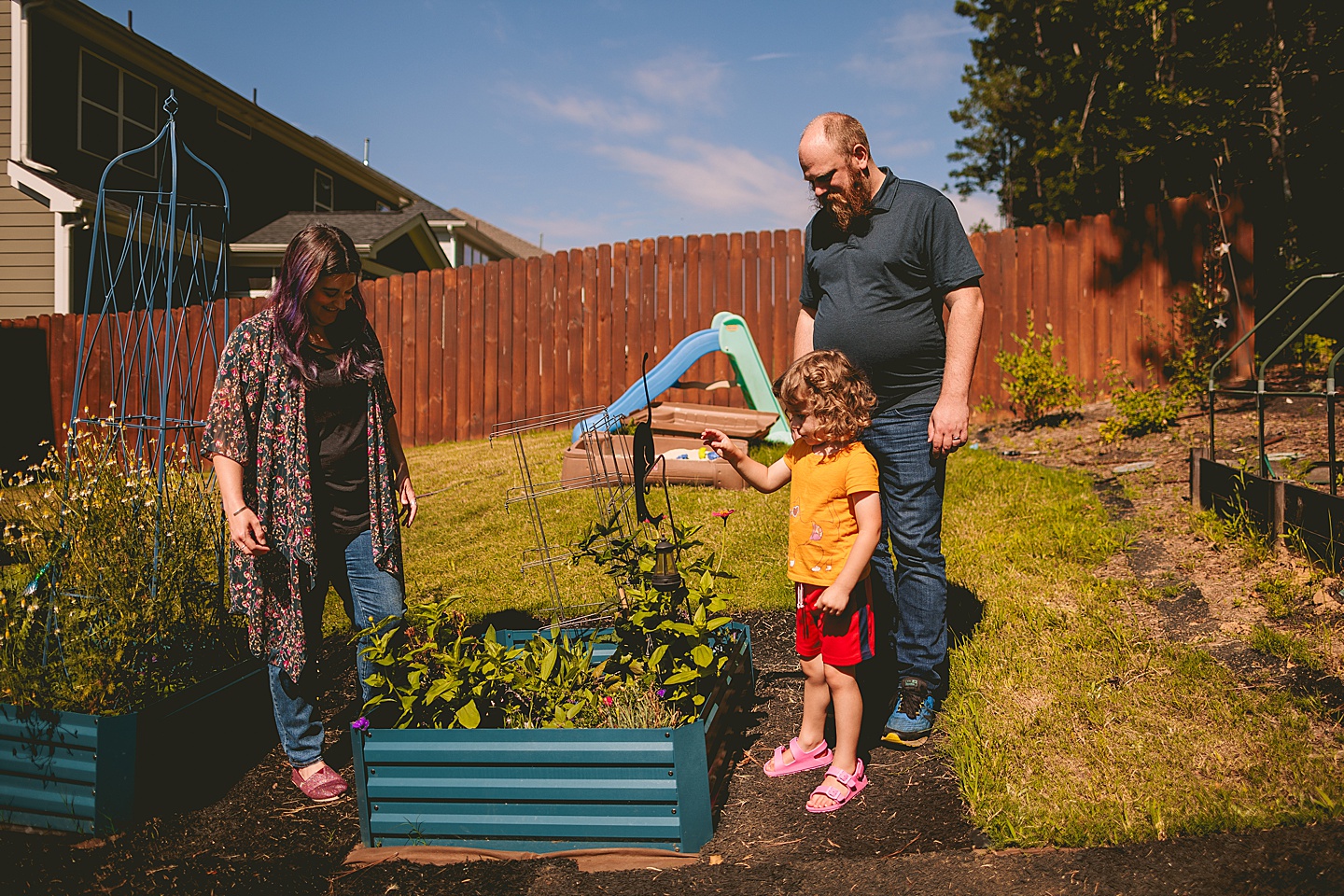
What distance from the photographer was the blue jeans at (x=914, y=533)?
304cm

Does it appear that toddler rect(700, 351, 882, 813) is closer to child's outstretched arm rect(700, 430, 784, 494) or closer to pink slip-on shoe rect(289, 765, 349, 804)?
child's outstretched arm rect(700, 430, 784, 494)

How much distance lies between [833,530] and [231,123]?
61.5ft

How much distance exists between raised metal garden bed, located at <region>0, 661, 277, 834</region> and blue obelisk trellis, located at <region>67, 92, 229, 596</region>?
1.77 feet

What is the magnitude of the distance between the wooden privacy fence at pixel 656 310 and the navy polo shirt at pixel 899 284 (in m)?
6.86

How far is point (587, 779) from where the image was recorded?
2494 mm

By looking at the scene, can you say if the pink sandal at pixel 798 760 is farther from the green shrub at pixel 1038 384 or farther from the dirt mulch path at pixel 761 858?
the green shrub at pixel 1038 384

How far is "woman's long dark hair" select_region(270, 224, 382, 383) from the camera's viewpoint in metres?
2.79

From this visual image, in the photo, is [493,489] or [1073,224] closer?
[493,489]

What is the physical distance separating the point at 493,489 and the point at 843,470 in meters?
5.00

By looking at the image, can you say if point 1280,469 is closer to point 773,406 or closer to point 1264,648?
point 1264,648

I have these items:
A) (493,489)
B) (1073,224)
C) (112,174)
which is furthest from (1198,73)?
(112,174)

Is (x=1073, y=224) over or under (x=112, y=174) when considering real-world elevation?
under

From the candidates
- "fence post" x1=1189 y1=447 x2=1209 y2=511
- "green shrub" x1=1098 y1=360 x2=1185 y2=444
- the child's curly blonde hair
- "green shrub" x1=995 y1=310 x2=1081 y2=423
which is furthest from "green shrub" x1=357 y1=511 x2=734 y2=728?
"green shrub" x1=995 y1=310 x2=1081 y2=423

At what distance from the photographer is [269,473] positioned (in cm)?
284
